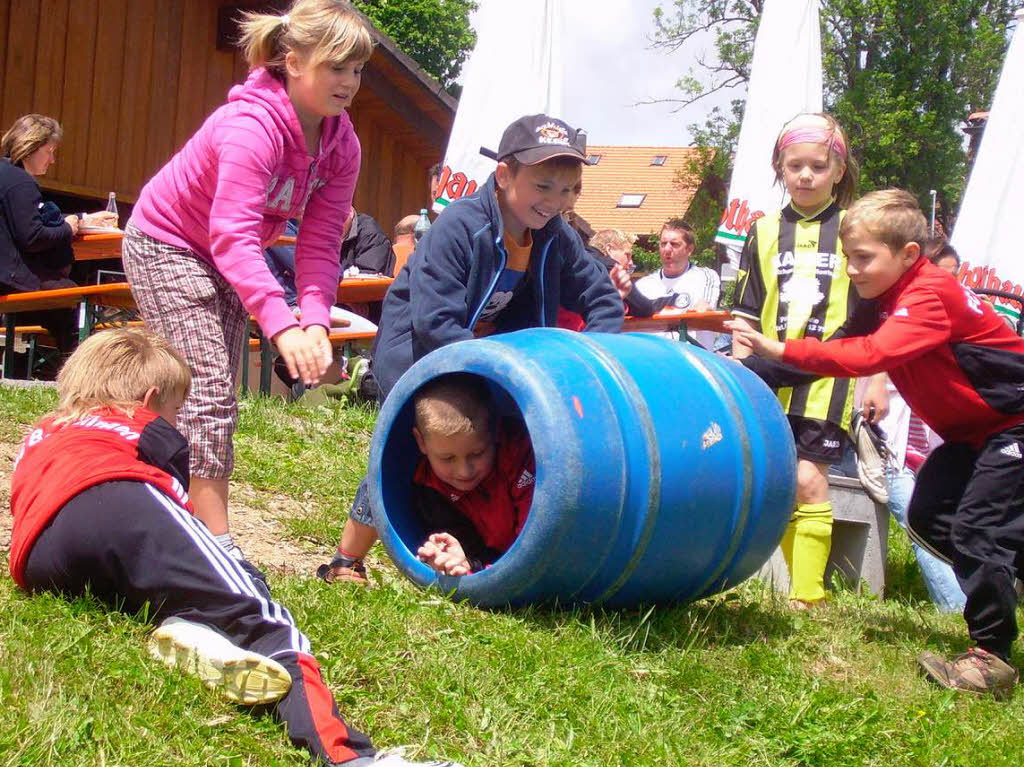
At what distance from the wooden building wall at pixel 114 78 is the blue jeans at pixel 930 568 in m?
8.39

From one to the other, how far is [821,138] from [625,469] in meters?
2.02

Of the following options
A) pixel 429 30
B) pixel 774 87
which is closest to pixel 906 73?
pixel 429 30

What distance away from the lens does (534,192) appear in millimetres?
4066

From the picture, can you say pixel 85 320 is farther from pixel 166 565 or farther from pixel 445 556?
pixel 166 565

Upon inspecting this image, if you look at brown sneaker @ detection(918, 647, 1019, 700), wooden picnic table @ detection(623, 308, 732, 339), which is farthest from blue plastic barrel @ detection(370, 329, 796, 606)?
wooden picnic table @ detection(623, 308, 732, 339)

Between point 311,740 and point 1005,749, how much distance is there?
1857mm

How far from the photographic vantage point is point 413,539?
13.6ft

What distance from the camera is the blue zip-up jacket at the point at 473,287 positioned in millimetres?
3934

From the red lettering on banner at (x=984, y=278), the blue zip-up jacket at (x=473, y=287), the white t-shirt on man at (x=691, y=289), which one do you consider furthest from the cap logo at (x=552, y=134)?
the red lettering on banner at (x=984, y=278)

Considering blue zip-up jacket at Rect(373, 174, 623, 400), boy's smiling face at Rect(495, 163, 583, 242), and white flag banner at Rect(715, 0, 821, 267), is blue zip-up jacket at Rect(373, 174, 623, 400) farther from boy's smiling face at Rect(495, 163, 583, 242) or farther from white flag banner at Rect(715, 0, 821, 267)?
white flag banner at Rect(715, 0, 821, 267)

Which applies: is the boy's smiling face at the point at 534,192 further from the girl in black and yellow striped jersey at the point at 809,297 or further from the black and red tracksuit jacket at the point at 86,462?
the black and red tracksuit jacket at the point at 86,462

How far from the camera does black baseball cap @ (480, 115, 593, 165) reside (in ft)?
13.3

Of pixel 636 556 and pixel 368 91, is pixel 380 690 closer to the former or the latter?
pixel 636 556

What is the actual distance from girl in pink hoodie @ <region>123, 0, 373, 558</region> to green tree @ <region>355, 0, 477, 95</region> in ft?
116
